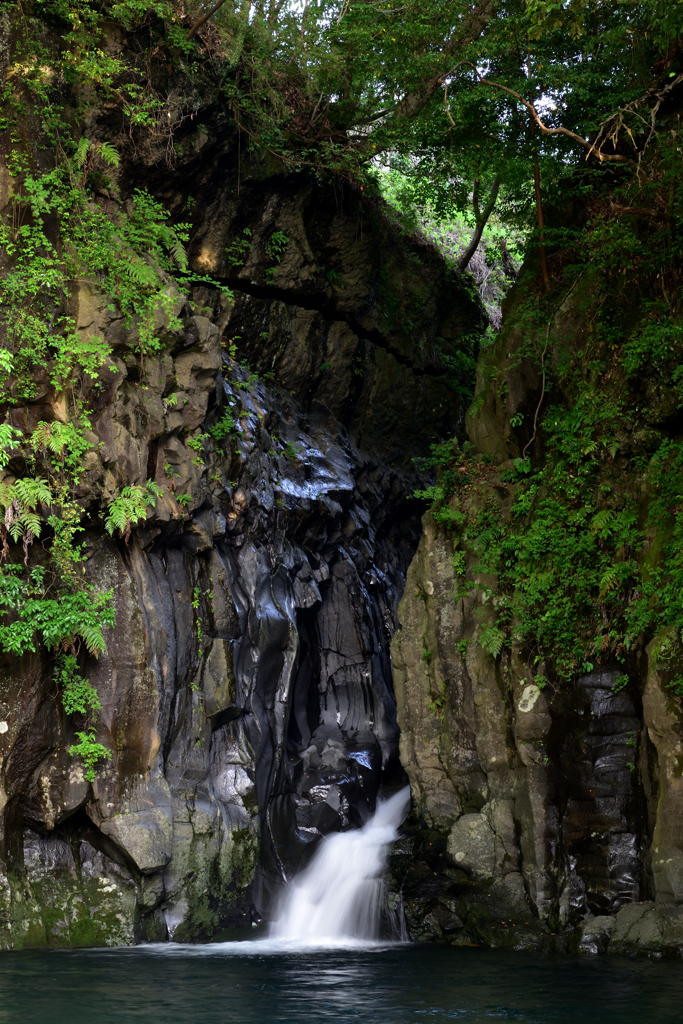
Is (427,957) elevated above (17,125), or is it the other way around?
(17,125)

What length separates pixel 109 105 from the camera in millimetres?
12984

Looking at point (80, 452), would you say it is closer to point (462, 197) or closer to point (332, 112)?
point (332, 112)

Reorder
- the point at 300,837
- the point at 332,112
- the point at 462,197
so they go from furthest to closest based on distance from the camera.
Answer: the point at 462,197, the point at 332,112, the point at 300,837

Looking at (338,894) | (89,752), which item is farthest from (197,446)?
(338,894)

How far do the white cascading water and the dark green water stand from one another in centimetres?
199

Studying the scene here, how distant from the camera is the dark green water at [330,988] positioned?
21.6 feet

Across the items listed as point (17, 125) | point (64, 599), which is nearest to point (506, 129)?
point (17, 125)

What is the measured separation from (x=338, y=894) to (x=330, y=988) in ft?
15.9

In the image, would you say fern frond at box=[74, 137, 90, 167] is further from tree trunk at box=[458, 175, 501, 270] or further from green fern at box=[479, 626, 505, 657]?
green fern at box=[479, 626, 505, 657]

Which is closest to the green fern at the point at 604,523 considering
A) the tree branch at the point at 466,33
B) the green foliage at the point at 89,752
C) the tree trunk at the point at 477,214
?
the green foliage at the point at 89,752

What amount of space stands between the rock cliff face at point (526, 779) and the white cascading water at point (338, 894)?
1.93 ft

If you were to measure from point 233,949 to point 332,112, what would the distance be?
14.9 metres

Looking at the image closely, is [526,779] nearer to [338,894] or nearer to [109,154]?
[338,894]

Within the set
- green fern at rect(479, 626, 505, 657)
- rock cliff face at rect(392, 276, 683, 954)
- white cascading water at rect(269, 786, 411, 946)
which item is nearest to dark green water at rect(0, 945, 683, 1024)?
rock cliff face at rect(392, 276, 683, 954)
